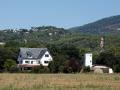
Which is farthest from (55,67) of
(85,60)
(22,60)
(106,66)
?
(22,60)

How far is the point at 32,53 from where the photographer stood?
106 m

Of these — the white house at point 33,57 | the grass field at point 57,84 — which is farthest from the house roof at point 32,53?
the grass field at point 57,84

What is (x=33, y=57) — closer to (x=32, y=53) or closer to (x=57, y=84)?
(x=32, y=53)

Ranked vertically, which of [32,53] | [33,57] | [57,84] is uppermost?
[32,53]

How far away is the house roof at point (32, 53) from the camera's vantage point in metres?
103

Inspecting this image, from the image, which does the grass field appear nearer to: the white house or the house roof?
the white house

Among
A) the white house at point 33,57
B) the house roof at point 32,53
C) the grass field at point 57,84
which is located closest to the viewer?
the grass field at point 57,84

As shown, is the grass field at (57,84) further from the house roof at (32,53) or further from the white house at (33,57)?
the house roof at (32,53)

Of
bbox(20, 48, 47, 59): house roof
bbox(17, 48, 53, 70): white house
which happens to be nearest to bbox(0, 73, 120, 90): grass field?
bbox(17, 48, 53, 70): white house

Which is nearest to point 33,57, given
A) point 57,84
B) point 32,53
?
point 32,53

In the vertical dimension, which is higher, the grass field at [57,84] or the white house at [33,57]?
the white house at [33,57]

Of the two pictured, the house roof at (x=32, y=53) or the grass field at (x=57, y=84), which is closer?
the grass field at (x=57, y=84)

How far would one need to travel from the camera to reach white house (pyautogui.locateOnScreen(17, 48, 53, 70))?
102 meters

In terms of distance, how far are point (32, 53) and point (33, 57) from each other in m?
0.91
